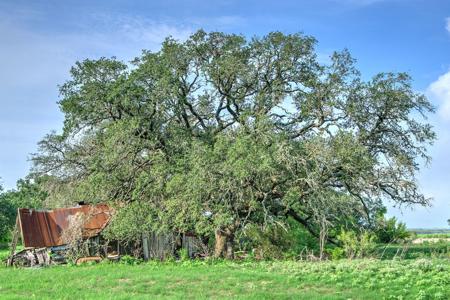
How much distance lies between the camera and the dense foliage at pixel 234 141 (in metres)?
22.3

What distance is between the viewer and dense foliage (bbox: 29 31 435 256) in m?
22.3

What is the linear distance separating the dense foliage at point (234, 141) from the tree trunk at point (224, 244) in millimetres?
61

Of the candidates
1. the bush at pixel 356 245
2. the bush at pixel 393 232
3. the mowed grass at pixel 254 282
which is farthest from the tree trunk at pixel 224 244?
the bush at pixel 393 232

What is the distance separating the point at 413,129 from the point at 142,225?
12.7 meters

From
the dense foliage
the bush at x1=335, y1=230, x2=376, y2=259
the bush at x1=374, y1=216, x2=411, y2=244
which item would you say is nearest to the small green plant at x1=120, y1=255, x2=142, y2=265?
the dense foliage

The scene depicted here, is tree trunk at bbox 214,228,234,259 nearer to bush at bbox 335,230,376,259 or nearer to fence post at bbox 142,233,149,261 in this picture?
fence post at bbox 142,233,149,261

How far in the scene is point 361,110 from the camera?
81.1 ft

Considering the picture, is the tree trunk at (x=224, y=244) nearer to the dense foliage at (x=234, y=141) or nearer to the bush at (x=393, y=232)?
the dense foliage at (x=234, y=141)

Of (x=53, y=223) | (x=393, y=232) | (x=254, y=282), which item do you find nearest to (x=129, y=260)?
(x=53, y=223)

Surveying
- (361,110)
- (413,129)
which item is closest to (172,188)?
(361,110)

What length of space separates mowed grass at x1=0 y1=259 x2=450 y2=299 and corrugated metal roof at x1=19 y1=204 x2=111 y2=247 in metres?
6.53

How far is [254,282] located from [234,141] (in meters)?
9.50

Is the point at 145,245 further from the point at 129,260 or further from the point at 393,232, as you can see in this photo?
the point at 393,232

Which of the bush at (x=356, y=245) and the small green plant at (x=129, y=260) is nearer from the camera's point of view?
the bush at (x=356, y=245)
